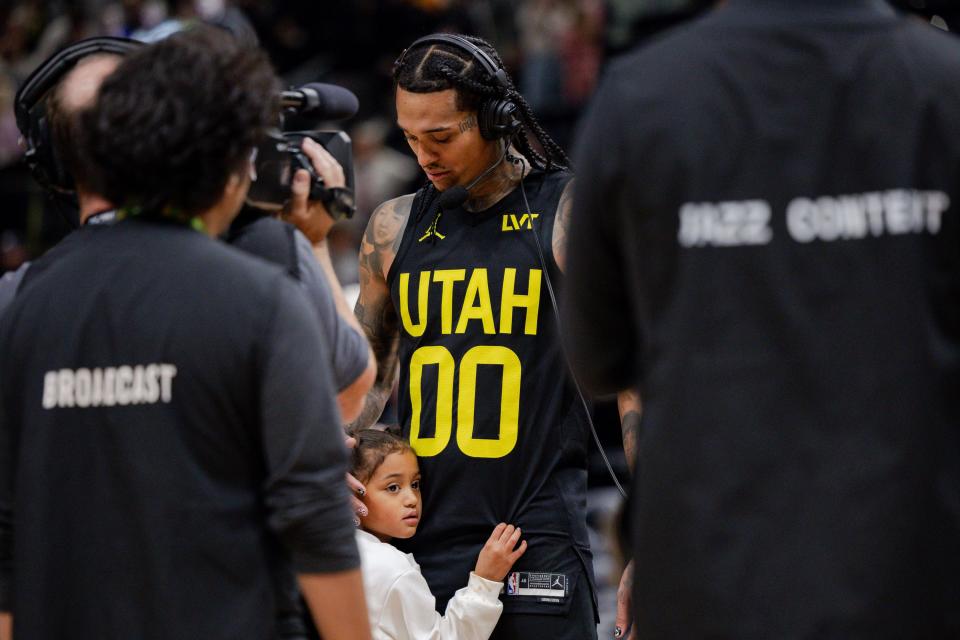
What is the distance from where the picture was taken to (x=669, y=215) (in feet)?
6.07

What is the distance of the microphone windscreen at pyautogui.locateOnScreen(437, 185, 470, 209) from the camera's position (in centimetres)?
333

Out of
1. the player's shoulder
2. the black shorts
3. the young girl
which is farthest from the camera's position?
the player's shoulder

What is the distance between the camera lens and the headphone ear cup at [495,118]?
3350 millimetres

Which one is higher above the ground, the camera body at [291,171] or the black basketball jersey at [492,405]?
the camera body at [291,171]

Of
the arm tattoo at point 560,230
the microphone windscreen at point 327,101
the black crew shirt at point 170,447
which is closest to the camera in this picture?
the black crew shirt at point 170,447

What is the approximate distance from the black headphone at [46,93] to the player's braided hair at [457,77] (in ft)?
3.90

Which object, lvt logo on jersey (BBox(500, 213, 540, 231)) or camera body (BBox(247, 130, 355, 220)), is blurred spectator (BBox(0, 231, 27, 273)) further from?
camera body (BBox(247, 130, 355, 220))

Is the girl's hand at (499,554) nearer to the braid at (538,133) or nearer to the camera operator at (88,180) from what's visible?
the camera operator at (88,180)

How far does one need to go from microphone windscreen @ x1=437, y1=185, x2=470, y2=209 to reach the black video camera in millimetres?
729

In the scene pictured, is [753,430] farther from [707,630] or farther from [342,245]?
[342,245]

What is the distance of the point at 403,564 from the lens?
10.2 ft

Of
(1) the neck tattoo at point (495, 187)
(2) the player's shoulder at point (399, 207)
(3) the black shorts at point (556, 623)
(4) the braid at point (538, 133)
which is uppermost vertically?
(4) the braid at point (538, 133)

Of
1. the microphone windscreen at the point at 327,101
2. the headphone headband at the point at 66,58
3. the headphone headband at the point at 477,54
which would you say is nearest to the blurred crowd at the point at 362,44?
the headphone headband at the point at 477,54

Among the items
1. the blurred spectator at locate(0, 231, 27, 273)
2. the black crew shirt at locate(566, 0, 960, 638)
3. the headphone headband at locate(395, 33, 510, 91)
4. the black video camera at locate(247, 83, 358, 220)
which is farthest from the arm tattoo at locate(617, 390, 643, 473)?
→ the blurred spectator at locate(0, 231, 27, 273)
